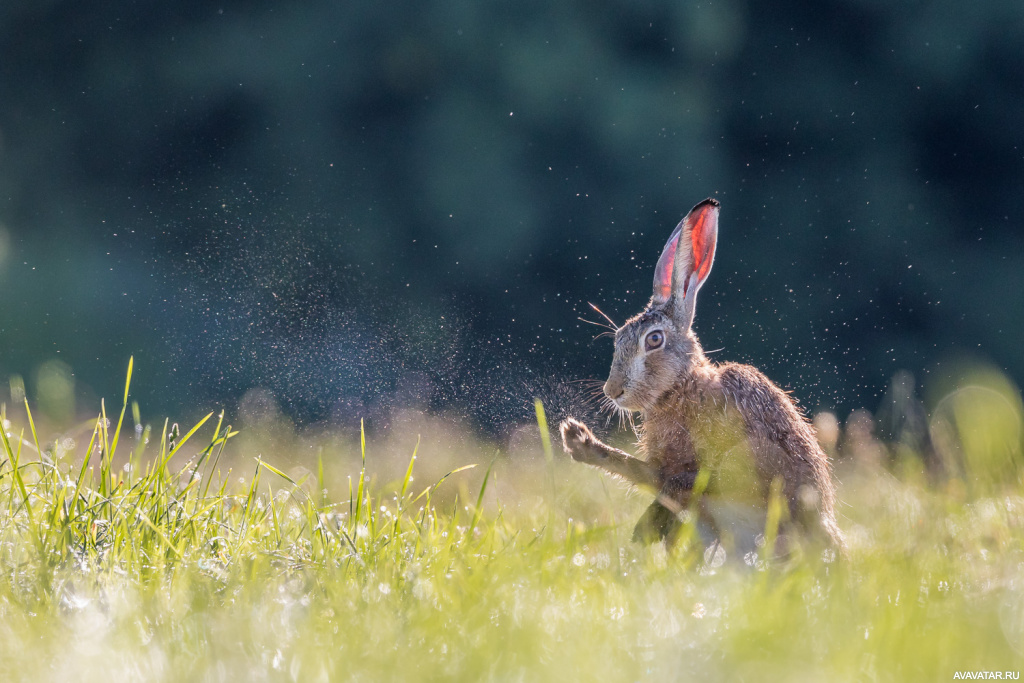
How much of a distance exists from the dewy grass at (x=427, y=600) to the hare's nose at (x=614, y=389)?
571 mm

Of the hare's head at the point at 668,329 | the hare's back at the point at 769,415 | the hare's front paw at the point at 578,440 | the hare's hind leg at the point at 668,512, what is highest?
the hare's head at the point at 668,329

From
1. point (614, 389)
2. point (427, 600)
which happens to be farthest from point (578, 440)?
point (427, 600)

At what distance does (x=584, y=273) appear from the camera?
763 centimetres

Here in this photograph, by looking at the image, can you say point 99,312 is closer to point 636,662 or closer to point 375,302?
point 375,302

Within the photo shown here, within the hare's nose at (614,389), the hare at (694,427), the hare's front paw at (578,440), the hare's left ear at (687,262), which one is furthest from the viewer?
the hare's left ear at (687,262)

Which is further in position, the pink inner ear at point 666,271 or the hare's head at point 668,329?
the pink inner ear at point 666,271

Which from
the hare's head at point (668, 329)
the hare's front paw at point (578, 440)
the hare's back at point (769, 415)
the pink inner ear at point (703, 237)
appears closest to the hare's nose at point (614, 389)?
the hare's head at point (668, 329)

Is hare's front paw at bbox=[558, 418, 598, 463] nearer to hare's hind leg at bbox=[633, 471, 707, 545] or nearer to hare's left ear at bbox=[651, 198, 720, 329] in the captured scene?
hare's hind leg at bbox=[633, 471, 707, 545]

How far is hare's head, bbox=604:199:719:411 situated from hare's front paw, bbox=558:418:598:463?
0.18 metres

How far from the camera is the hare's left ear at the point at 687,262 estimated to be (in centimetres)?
339

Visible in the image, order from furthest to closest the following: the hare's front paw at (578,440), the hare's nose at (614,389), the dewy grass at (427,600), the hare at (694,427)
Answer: the hare's nose at (614,389)
the hare's front paw at (578,440)
the hare at (694,427)
the dewy grass at (427,600)

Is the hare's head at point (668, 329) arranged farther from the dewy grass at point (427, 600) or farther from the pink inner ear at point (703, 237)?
the dewy grass at point (427, 600)

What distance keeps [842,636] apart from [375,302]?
544 cm

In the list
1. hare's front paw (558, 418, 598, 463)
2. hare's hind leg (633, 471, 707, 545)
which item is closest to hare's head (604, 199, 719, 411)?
hare's front paw (558, 418, 598, 463)
